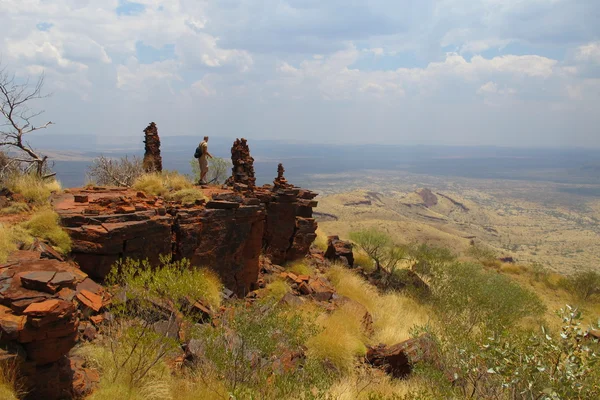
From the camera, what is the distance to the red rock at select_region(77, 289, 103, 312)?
8.94 m

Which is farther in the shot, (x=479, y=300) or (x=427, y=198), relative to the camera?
(x=427, y=198)

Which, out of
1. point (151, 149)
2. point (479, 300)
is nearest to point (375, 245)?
point (479, 300)

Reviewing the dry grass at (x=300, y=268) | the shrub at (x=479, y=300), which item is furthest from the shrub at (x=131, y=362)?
the shrub at (x=479, y=300)

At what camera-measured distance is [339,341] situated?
1230cm

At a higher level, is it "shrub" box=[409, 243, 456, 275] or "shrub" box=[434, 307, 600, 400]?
"shrub" box=[434, 307, 600, 400]

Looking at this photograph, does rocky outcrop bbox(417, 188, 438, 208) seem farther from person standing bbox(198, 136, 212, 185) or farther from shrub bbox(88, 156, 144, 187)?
person standing bbox(198, 136, 212, 185)

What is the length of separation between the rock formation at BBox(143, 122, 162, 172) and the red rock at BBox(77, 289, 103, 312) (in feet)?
47.8

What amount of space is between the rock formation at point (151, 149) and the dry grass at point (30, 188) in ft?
28.4

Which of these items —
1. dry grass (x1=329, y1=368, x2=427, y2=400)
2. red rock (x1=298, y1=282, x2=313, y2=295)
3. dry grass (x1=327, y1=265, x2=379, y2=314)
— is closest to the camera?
dry grass (x1=329, y1=368, x2=427, y2=400)

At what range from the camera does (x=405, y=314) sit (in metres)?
17.9

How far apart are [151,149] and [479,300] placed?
20156 mm

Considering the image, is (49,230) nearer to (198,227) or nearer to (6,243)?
(6,243)

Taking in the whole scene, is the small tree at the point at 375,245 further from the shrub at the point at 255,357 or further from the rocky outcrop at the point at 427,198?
the rocky outcrop at the point at 427,198

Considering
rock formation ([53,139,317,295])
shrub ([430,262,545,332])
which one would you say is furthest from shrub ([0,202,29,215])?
shrub ([430,262,545,332])
